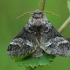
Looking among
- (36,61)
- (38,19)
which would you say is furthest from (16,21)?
(36,61)

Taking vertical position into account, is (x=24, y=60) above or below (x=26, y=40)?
below

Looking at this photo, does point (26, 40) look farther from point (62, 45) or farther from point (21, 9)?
point (21, 9)

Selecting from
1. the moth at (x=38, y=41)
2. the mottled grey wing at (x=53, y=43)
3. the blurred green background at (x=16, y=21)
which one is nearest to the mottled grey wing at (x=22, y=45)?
the moth at (x=38, y=41)

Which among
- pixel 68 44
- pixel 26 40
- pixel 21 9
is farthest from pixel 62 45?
pixel 21 9

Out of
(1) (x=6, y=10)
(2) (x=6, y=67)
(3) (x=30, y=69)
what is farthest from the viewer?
(1) (x=6, y=10)

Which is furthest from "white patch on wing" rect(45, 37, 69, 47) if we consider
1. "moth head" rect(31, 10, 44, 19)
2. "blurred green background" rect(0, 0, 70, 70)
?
"blurred green background" rect(0, 0, 70, 70)

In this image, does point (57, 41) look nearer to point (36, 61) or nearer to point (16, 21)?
point (36, 61)

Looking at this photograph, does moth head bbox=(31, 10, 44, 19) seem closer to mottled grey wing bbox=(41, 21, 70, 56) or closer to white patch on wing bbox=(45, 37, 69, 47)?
mottled grey wing bbox=(41, 21, 70, 56)
